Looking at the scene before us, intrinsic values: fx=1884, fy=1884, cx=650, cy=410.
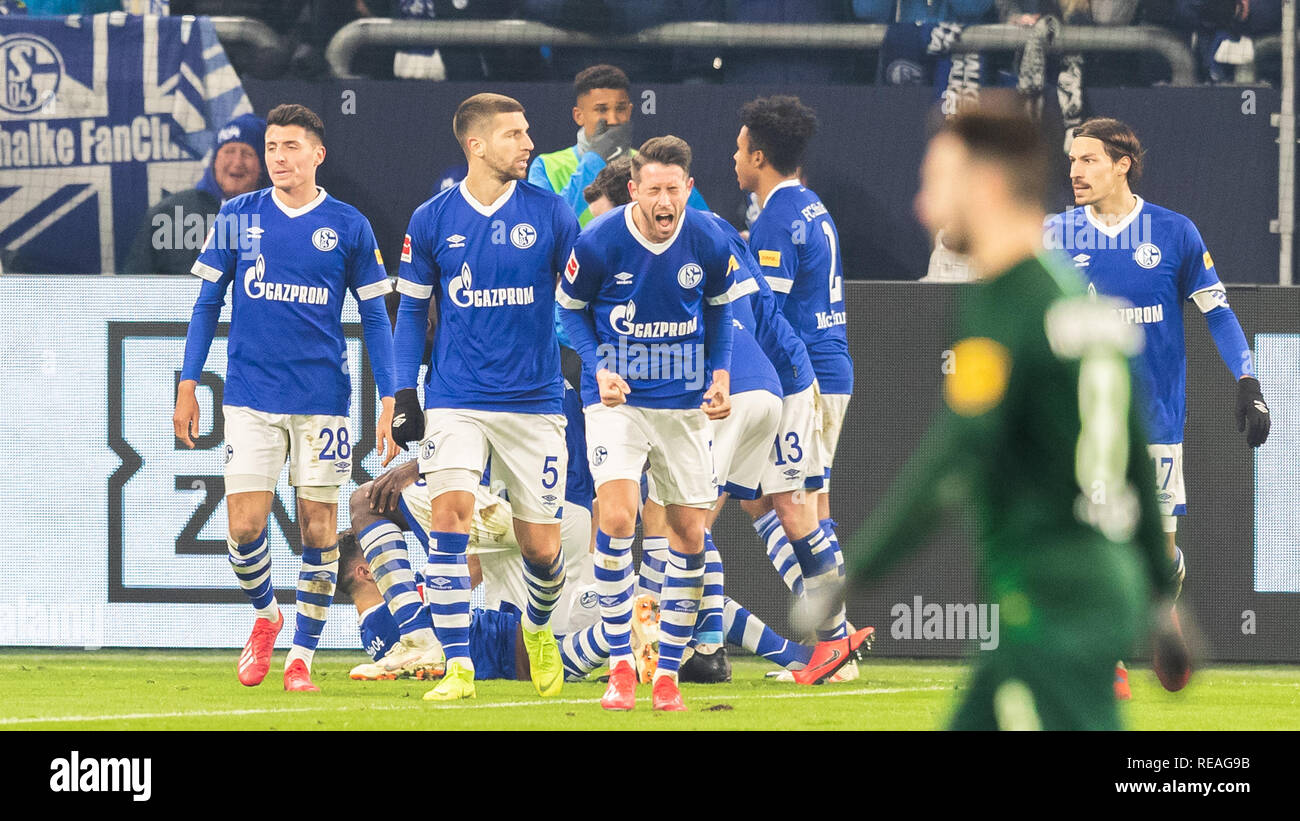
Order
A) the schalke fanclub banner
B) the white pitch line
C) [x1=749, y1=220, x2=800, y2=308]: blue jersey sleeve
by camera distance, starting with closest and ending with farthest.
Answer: the white pitch line → [x1=749, y1=220, x2=800, y2=308]: blue jersey sleeve → the schalke fanclub banner

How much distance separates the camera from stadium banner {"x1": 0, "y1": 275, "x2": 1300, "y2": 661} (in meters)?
8.89

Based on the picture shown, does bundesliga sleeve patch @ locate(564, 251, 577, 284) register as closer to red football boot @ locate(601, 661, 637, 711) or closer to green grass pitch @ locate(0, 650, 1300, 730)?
red football boot @ locate(601, 661, 637, 711)

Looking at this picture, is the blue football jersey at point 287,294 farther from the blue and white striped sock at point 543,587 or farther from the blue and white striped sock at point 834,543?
the blue and white striped sock at point 834,543

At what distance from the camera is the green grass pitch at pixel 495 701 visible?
670 cm

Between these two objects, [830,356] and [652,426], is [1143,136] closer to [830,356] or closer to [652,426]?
[830,356]

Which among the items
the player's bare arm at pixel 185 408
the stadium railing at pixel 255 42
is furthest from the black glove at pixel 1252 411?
the stadium railing at pixel 255 42

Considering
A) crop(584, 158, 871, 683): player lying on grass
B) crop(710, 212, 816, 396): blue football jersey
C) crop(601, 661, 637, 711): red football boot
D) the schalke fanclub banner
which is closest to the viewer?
crop(601, 661, 637, 711): red football boot

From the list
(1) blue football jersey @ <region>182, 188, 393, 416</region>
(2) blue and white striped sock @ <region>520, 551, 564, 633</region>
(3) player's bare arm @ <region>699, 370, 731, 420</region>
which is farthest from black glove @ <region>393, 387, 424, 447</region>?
(3) player's bare arm @ <region>699, 370, 731, 420</region>

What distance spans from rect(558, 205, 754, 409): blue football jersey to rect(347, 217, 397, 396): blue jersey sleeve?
42.8 inches

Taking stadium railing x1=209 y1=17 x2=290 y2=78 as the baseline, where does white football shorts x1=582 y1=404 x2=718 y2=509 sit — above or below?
below

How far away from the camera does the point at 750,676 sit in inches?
340

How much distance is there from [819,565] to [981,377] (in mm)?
4960

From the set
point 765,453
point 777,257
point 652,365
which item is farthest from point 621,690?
point 777,257
